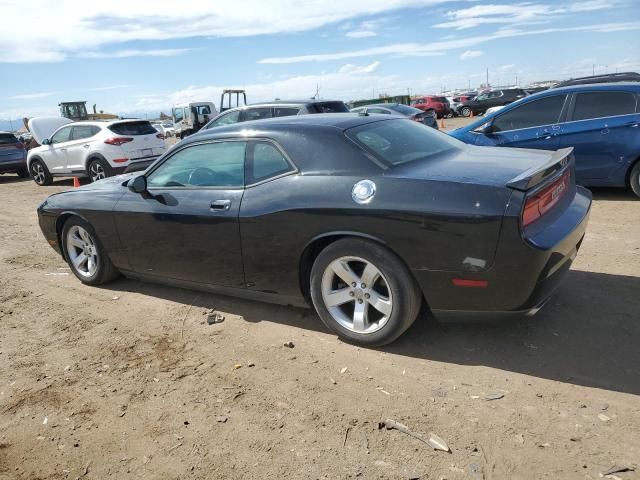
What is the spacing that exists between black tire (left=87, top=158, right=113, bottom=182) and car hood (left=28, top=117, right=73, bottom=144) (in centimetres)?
680

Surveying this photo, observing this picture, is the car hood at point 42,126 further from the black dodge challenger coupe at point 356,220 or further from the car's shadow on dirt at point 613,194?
the car's shadow on dirt at point 613,194

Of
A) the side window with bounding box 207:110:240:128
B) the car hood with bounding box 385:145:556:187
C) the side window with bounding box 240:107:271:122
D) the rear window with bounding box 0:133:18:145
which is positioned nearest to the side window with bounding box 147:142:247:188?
the car hood with bounding box 385:145:556:187

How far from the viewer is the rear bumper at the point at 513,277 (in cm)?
291

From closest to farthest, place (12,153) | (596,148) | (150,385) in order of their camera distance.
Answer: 1. (150,385)
2. (596,148)
3. (12,153)

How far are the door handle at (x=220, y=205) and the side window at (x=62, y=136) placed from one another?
1113 centimetres

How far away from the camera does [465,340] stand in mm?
3568

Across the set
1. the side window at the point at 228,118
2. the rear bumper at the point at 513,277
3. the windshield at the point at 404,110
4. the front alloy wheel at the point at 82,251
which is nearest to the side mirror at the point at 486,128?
the rear bumper at the point at 513,277

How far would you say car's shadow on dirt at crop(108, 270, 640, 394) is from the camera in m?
3.10

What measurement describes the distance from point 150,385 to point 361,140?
215 centimetres

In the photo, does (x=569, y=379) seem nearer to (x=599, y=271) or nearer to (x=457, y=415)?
(x=457, y=415)

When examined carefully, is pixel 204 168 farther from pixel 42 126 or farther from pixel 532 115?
pixel 42 126

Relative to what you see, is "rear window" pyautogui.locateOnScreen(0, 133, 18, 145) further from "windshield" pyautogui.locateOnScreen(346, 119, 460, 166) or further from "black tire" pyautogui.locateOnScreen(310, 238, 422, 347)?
"black tire" pyautogui.locateOnScreen(310, 238, 422, 347)

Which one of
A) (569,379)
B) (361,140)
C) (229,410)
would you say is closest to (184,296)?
(229,410)

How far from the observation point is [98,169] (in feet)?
41.2
